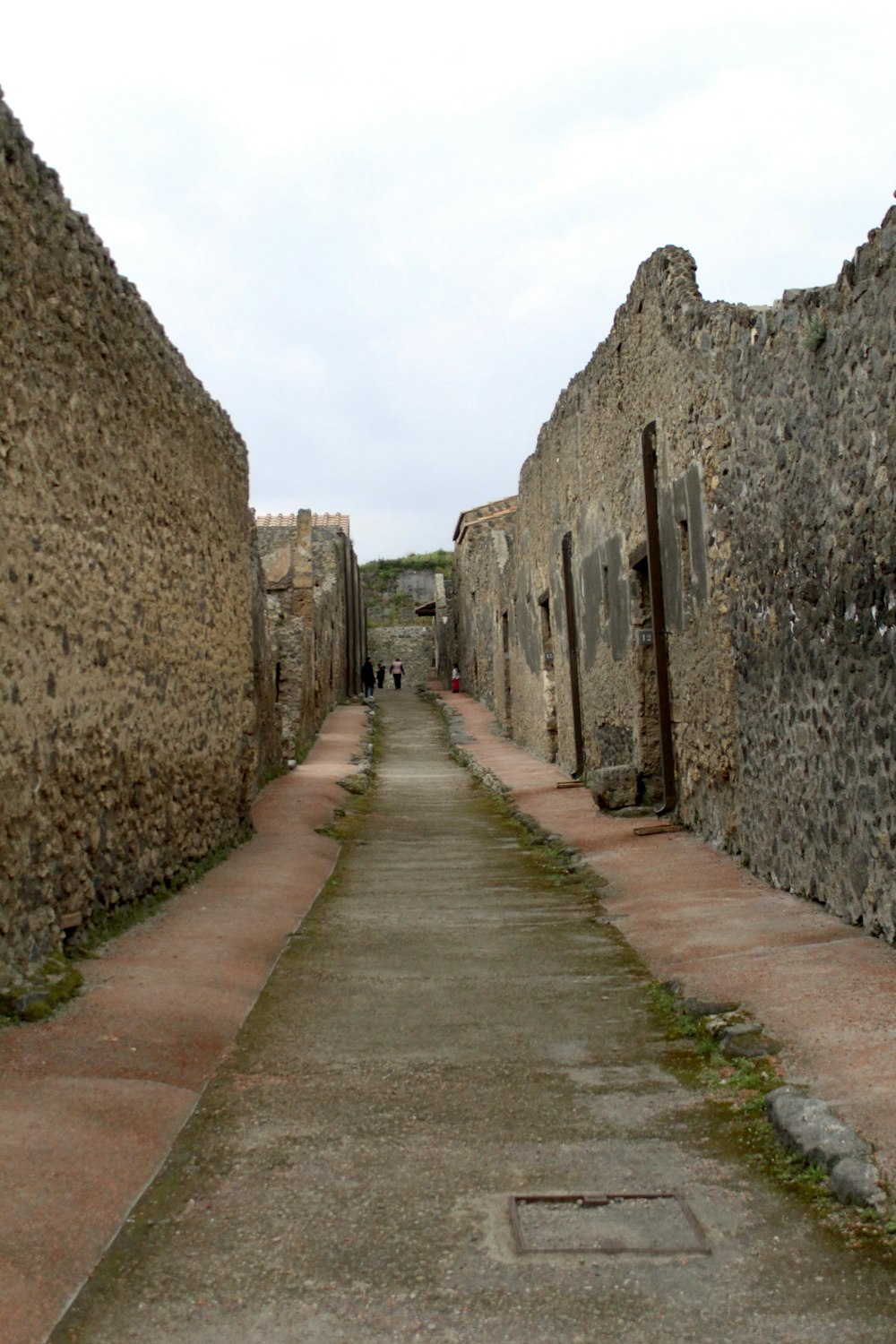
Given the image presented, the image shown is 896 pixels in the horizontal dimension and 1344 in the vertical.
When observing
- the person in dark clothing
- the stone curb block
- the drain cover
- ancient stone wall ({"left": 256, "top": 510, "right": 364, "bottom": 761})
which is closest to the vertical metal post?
the stone curb block

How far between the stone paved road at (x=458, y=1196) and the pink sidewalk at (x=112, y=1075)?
0.10m

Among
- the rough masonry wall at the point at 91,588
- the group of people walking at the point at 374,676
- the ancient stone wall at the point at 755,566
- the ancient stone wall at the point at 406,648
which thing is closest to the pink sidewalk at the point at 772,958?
the ancient stone wall at the point at 755,566

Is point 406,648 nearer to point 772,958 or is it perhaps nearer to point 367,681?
point 367,681

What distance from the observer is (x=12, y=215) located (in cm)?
582

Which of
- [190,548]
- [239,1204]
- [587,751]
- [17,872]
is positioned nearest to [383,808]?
[587,751]

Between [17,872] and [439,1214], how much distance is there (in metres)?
3.00

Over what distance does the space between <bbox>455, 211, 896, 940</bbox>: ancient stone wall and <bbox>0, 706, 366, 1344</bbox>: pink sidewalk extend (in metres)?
3.21

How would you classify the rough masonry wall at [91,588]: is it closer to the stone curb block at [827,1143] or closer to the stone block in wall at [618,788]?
the stone curb block at [827,1143]

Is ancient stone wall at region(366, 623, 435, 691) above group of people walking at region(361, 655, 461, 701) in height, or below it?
above

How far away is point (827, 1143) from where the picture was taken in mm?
3553

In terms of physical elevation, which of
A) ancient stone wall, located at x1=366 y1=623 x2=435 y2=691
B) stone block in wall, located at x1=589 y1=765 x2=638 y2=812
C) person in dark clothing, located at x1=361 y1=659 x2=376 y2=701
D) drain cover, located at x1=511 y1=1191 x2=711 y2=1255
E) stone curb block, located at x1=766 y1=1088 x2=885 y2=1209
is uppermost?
ancient stone wall, located at x1=366 y1=623 x2=435 y2=691

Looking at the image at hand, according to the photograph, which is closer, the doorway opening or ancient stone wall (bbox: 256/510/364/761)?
the doorway opening

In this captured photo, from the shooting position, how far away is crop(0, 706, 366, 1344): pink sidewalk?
10.2ft

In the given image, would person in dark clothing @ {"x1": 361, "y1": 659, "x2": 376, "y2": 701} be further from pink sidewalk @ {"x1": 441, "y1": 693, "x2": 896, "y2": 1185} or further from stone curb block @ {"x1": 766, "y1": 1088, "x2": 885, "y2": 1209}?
stone curb block @ {"x1": 766, "y1": 1088, "x2": 885, "y2": 1209}
